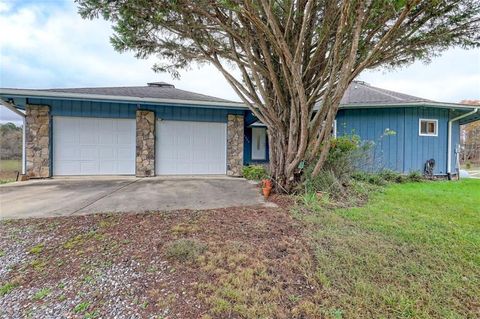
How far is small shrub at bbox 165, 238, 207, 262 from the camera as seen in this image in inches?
97.0

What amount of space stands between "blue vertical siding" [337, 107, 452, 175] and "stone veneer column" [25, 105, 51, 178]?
9711mm

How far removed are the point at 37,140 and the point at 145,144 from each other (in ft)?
10.3

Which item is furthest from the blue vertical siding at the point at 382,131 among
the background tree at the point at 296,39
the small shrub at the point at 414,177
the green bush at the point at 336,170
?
the background tree at the point at 296,39

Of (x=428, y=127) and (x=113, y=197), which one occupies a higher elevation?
(x=428, y=127)

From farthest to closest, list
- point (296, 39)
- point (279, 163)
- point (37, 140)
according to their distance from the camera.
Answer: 1. point (37, 140)
2. point (279, 163)
3. point (296, 39)

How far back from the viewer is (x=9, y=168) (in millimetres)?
8695

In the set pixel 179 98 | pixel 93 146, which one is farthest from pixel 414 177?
pixel 93 146

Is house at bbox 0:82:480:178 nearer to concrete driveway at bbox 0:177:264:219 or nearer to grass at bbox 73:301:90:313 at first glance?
concrete driveway at bbox 0:177:264:219

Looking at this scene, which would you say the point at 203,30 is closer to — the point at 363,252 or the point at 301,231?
the point at 301,231

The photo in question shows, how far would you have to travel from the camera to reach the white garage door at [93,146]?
24.3ft

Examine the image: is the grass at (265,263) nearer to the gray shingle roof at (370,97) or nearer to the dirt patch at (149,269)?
the dirt patch at (149,269)

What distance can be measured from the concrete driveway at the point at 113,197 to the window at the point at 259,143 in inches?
153

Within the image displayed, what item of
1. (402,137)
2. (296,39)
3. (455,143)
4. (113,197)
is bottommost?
(113,197)

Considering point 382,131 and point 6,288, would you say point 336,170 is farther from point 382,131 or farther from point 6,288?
point 6,288
